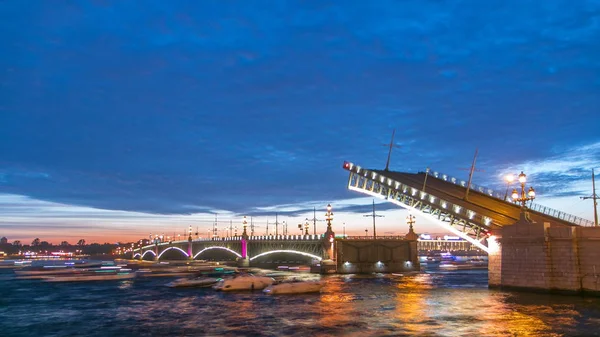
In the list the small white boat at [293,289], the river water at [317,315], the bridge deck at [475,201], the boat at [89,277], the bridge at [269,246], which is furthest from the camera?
the bridge at [269,246]

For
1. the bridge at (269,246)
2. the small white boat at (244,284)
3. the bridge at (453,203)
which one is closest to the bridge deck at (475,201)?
the bridge at (453,203)

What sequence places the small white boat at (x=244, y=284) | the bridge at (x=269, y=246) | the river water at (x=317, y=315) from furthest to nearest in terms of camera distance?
the bridge at (x=269, y=246) < the small white boat at (x=244, y=284) < the river water at (x=317, y=315)

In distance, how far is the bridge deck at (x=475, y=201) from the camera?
51069 millimetres

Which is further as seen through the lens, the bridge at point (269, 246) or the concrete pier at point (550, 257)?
the bridge at point (269, 246)

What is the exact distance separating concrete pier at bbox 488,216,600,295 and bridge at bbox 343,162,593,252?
222 inches

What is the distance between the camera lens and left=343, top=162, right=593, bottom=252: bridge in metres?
50.4

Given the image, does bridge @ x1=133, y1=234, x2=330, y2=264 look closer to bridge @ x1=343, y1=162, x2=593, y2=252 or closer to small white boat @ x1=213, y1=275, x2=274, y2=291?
bridge @ x1=343, y1=162, x2=593, y2=252

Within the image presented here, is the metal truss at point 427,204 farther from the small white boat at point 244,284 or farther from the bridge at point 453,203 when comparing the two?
the small white boat at point 244,284

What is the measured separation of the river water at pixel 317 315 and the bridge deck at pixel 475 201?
377 inches

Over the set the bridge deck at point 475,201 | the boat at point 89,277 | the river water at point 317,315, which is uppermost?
the bridge deck at point 475,201

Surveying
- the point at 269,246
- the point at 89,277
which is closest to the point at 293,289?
the point at 89,277

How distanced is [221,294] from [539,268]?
27.7 metres

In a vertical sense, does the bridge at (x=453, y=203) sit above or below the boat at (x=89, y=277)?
above

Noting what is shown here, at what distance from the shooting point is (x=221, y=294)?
49906mm
